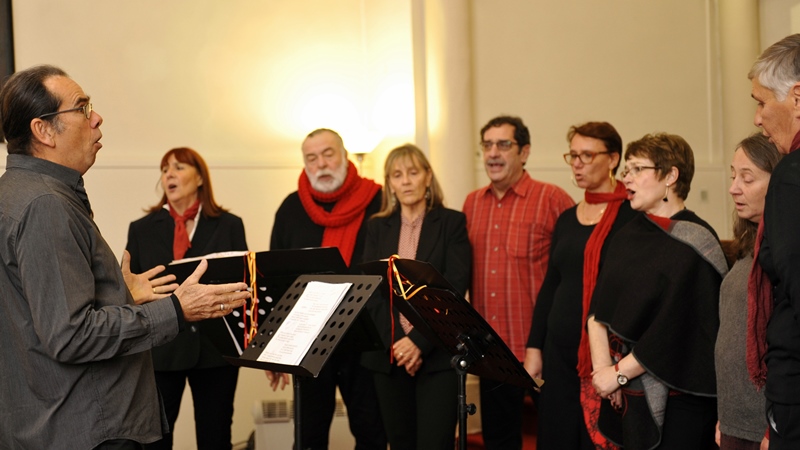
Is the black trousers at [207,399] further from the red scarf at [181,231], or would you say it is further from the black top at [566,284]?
the black top at [566,284]

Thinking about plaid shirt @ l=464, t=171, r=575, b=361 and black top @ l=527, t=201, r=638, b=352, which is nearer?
black top @ l=527, t=201, r=638, b=352

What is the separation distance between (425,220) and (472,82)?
2303 mm

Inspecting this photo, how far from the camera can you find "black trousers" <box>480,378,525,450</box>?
12.5 feet

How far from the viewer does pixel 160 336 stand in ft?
7.38

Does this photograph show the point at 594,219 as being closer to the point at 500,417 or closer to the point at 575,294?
the point at 575,294

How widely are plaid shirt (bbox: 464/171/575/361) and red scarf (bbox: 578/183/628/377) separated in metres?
0.49

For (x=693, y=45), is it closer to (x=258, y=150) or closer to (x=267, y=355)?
(x=258, y=150)

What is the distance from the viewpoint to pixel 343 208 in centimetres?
425

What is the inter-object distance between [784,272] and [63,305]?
1.74 metres

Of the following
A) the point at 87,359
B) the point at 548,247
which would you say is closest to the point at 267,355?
the point at 87,359

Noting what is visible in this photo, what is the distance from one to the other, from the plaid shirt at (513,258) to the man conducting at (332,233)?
2.08 feet

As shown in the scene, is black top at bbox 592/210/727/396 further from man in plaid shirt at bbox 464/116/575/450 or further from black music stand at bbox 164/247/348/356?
black music stand at bbox 164/247/348/356

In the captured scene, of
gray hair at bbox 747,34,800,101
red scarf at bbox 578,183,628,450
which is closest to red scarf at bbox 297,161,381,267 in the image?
red scarf at bbox 578,183,628,450

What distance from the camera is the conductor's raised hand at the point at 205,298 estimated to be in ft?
7.64
